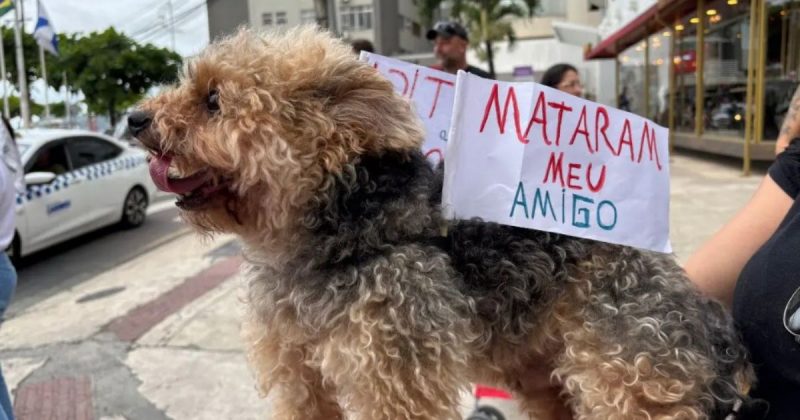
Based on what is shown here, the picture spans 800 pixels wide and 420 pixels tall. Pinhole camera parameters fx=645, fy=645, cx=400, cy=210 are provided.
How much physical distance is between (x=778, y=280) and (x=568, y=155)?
599 mm

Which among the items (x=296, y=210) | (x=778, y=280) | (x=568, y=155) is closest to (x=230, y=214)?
(x=296, y=210)

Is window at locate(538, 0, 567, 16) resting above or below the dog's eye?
above

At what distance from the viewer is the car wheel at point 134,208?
11140 mm

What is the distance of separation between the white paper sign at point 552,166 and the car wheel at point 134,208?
34.3ft

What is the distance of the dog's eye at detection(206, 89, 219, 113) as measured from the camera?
1589mm

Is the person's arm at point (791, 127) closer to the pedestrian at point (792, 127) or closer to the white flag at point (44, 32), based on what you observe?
the pedestrian at point (792, 127)

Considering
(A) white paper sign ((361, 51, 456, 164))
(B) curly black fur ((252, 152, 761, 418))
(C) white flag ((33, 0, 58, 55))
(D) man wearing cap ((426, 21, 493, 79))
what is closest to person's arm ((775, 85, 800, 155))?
(B) curly black fur ((252, 152, 761, 418))

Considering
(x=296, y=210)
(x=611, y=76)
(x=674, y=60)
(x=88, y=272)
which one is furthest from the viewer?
(x=611, y=76)

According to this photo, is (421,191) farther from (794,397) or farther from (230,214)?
(794,397)

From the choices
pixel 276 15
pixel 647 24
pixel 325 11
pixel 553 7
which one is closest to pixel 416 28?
pixel 553 7

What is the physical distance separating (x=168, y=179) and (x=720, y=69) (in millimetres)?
14814

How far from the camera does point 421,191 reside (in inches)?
65.0

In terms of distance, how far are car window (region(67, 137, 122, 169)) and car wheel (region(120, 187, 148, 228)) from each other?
768 millimetres

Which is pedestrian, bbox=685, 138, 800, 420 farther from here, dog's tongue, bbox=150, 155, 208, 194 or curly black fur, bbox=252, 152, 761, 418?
dog's tongue, bbox=150, 155, 208, 194
